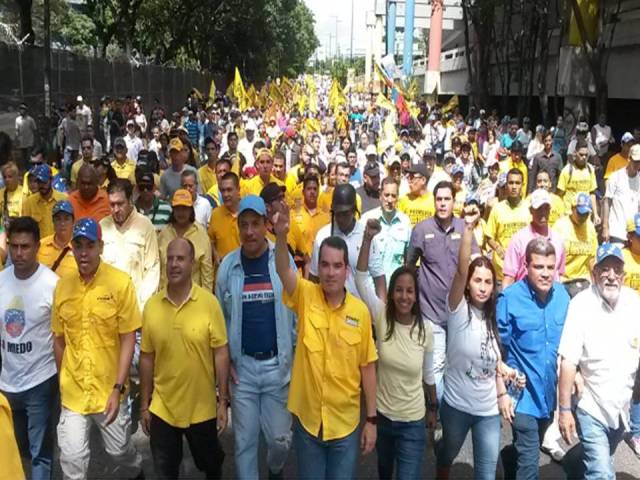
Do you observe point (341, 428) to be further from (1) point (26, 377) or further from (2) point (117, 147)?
(2) point (117, 147)

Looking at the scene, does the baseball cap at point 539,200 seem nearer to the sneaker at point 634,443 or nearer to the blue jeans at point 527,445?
the sneaker at point 634,443

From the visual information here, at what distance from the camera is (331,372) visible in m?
3.88

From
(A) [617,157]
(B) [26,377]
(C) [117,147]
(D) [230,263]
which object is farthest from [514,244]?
(C) [117,147]

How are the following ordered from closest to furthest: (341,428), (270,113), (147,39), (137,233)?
(341,428) → (137,233) → (270,113) → (147,39)

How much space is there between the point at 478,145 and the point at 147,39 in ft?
124

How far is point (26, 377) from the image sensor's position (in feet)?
14.4

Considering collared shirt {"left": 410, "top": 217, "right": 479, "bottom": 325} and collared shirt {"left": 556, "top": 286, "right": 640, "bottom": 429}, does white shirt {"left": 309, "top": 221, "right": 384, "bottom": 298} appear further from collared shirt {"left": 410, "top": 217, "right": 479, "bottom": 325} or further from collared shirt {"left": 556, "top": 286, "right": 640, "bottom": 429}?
collared shirt {"left": 556, "top": 286, "right": 640, "bottom": 429}

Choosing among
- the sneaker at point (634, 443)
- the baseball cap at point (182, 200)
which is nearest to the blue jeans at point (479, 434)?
the sneaker at point (634, 443)

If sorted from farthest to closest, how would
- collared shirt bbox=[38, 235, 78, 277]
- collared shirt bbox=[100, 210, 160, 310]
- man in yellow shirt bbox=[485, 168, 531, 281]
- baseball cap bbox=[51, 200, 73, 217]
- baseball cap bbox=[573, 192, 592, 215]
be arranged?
1. man in yellow shirt bbox=[485, 168, 531, 281]
2. baseball cap bbox=[573, 192, 592, 215]
3. collared shirt bbox=[100, 210, 160, 310]
4. baseball cap bbox=[51, 200, 73, 217]
5. collared shirt bbox=[38, 235, 78, 277]

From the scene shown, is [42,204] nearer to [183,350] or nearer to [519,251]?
[183,350]

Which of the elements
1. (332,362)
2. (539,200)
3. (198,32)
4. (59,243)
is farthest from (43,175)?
(198,32)

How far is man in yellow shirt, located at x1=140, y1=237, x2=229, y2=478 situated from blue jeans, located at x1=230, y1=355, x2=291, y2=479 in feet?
0.31

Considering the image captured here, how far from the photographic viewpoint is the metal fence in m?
16.4

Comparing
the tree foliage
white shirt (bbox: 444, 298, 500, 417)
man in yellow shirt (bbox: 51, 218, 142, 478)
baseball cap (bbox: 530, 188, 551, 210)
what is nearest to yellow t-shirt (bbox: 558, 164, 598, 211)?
baseball cap (bbox: 530, 188, 551, 210)
